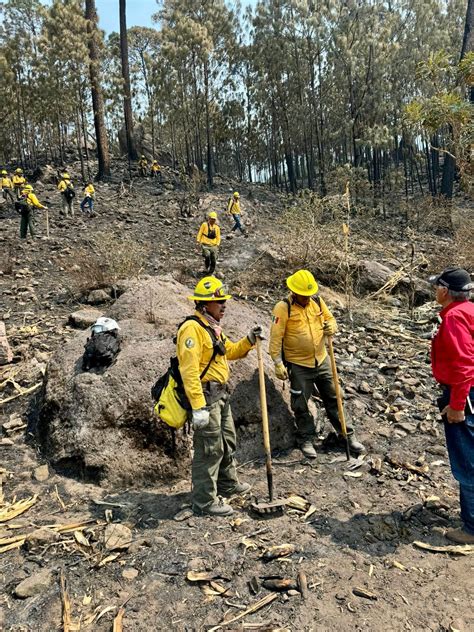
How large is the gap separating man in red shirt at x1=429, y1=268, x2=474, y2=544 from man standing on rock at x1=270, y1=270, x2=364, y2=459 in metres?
1.29

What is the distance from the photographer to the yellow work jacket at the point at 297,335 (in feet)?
14.7

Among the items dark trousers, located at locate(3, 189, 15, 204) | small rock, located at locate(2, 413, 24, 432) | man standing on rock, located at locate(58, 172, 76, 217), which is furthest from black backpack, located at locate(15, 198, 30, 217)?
small rock, located at locate(2, 413, 24, 432)

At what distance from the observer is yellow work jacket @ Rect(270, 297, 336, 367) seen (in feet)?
14.7

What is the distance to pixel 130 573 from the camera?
9.78 feet

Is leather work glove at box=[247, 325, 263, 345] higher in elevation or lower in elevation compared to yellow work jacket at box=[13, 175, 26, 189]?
lower

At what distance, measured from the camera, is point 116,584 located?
290 centimetres

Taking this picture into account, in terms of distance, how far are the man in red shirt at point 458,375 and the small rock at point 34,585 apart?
8.87ft

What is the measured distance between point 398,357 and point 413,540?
3753 mm

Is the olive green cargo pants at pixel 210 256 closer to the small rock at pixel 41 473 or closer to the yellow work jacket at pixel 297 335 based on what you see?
the yellow work jacket at pixel 297 335

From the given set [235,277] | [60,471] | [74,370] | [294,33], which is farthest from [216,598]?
[294,33]

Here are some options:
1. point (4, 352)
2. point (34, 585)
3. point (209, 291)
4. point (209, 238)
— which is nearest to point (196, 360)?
point (209, 291)

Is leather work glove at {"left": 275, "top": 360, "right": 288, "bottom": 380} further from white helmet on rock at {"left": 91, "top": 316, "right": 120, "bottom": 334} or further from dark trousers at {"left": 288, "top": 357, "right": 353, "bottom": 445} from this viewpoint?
white helmet on rock at {"left": 91, "top": 316, "right": 120, "bottom": 334}

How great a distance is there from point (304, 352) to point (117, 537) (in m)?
2.27

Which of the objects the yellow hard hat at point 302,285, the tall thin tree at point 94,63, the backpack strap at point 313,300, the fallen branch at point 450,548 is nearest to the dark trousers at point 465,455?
the fallen branch at point 450,548
